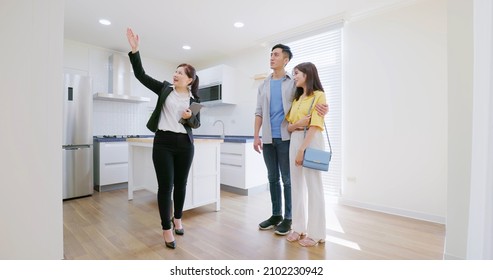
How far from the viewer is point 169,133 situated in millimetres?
1681

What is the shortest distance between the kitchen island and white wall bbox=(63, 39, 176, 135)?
1613mm

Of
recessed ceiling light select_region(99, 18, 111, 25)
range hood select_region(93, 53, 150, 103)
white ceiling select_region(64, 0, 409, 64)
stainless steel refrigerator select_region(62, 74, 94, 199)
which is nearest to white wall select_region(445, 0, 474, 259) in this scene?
white ceiling select_region(64, 0, 409, 64)

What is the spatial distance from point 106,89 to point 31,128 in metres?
3.24

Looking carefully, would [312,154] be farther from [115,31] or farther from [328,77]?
[115,31]

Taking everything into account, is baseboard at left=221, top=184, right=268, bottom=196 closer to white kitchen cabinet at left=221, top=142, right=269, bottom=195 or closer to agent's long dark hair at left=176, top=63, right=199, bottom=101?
white kitchen cabinet at left=221, top=142, right=269, bottom=195

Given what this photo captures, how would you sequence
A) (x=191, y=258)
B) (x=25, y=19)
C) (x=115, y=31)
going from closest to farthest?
1. (x=25, y=19)
2. (x=191, y=258)
3. (x=115, y=31)

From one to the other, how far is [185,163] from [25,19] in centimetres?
123

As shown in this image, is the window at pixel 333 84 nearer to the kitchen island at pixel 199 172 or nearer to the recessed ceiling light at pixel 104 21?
the kitchen island at pixel 199 172

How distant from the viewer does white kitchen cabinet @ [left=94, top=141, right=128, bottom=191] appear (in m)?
3.45

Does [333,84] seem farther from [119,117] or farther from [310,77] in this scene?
[119,117]

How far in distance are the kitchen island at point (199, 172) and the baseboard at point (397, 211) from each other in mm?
1688

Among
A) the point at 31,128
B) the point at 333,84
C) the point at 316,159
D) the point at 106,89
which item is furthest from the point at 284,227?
the point at 106,89

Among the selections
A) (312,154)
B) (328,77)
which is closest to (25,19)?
(312,154)

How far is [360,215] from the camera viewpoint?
2.52 meters
